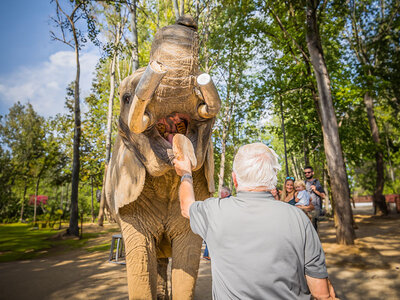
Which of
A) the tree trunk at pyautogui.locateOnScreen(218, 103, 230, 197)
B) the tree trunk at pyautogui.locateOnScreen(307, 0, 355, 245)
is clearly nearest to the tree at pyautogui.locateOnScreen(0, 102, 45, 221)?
the tree trunk at pyautogui.locateOnScreen(218, 103, 230, 197)

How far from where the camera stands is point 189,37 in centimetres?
188

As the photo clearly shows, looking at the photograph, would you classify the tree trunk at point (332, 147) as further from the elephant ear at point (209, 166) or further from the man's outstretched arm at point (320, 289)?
the man's outstretched arm at point (320, 289)

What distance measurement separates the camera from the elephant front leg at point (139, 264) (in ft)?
7.75

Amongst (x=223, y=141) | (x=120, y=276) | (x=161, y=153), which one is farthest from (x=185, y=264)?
(x=223, y=141)

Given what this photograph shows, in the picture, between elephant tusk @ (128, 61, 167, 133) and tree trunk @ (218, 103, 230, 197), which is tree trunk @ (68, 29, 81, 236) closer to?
tree trunk @ (218, 103, 230, 197)

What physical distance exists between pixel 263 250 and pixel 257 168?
43 centimetres

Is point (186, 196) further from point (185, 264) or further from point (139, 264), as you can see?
point (185, 264)

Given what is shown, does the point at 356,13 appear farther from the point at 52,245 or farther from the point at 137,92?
the point at 52,245

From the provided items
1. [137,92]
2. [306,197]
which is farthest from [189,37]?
[306,197]

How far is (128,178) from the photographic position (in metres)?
2.35

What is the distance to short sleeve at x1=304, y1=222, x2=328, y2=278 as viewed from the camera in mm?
1336

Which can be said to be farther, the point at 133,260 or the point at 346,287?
the point at 346,287

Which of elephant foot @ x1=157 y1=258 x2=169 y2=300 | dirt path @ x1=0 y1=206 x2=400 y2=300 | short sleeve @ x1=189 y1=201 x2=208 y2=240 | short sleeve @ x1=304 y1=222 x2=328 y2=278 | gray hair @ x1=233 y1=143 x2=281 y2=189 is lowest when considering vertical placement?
dirt path @ x1=0 y1=206 x2=400 y2=300

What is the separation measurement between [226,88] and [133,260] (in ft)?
59.8
